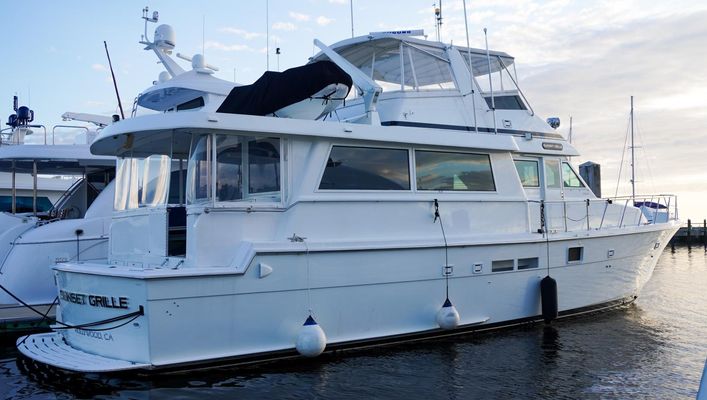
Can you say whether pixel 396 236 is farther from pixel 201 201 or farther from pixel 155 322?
pixel 155 322

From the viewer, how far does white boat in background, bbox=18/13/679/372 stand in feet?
21.5

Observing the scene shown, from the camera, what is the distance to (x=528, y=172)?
9664 mm

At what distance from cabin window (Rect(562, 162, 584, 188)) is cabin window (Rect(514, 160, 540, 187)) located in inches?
28.2

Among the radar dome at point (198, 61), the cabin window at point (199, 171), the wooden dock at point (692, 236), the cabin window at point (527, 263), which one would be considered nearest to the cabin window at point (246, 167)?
the cabin window at point (199, 171)

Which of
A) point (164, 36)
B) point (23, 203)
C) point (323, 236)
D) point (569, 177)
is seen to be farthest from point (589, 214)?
point (23, 203)

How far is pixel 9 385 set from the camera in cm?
670

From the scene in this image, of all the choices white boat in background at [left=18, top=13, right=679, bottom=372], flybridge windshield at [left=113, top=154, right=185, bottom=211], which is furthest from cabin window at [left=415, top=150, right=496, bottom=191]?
flybridge windshield at [left=113, top=154, right=185, bottom=211]

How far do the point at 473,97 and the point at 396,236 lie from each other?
10.6 feet

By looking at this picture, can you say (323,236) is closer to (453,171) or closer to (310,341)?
(310,341)

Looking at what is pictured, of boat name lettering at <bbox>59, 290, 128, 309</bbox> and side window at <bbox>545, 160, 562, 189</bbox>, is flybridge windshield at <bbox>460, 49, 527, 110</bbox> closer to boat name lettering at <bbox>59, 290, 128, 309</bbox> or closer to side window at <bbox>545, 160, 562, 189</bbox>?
side window at <bbox>545, 160, 562, 189</bbox>

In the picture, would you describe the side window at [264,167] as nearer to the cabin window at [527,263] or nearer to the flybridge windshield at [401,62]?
the flybridge windshield at [401,62]

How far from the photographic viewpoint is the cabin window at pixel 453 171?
27.0ft

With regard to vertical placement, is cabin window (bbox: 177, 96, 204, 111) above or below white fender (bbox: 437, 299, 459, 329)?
above

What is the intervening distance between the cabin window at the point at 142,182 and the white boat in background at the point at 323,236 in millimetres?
26
